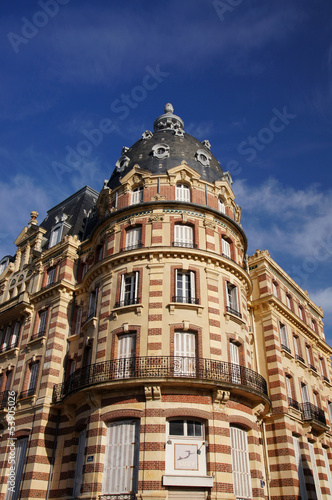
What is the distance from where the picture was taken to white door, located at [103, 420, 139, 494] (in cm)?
1941

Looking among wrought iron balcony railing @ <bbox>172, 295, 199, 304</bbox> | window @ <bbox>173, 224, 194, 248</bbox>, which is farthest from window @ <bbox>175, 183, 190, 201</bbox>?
wrought iron balcony railing @ <bbox>172, 295, 199, 304</bbox>

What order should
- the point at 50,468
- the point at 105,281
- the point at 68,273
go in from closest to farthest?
1. the point at 50,468
2. the point at 105,281
3. the point at 68,273

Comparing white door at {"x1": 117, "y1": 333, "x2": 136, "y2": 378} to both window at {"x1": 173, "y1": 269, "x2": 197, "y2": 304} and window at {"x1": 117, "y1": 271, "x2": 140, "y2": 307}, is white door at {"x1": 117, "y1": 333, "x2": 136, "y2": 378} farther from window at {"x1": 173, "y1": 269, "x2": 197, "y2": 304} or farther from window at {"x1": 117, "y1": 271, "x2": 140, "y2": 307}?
window at {"x1": 173, "y1": 269, "x2": 197, "y2": 304}

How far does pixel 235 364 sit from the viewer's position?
22828 mm

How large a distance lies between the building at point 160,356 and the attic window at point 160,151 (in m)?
0.33

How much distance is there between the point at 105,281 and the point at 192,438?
32.8 ft

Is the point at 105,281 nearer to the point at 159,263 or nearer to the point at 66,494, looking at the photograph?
the point at 159,263

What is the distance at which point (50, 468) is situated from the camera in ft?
78.3

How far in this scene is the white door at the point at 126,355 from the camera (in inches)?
861

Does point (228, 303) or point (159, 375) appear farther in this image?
point (228, 303)

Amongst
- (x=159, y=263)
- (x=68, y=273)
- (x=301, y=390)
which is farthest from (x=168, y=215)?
(x=301, y=390)

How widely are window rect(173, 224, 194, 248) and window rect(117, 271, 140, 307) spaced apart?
10.3ft

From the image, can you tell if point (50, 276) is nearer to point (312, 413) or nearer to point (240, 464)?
point (240, 464)

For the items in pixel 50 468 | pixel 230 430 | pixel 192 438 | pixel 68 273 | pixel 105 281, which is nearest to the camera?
pixel 192 438
